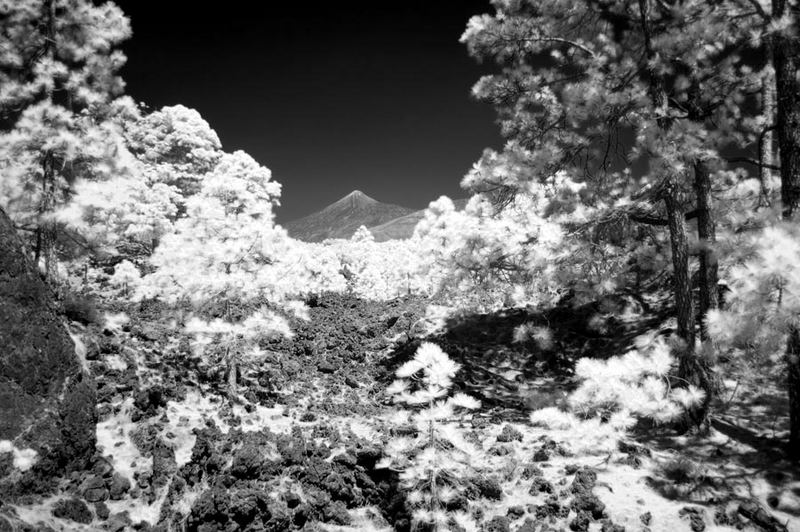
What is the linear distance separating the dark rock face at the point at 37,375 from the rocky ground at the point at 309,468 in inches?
11.9

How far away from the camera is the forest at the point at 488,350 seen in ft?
15.1

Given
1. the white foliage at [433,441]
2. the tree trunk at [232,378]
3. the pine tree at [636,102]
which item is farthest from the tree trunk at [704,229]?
the tree trunk at [232,378]

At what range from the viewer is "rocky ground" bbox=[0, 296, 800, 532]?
4.60 m

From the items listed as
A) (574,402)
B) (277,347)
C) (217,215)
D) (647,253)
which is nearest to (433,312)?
(277,347)

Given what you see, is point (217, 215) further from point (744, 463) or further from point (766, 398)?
point (766, 398)

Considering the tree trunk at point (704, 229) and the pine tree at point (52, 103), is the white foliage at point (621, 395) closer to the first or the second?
the tree trunk at point (704, 229)

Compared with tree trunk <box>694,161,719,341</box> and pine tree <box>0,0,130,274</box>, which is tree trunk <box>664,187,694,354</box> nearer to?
tree trunk <box>694,161,719,341</box>

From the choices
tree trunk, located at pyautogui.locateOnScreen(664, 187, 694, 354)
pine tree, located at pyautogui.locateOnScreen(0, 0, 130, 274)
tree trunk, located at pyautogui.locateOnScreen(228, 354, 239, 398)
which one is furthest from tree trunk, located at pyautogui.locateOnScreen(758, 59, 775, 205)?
pine tree, located at pyautogui.locateOnScreen(0, 0, 130, 274)

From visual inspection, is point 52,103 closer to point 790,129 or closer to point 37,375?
point 37,375

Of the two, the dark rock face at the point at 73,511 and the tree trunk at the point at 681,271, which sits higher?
the tree trunk at the point at 681,271

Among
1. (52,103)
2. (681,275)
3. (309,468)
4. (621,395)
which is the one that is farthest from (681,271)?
(52,103)

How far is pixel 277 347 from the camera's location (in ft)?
36.7

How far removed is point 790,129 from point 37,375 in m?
10.1

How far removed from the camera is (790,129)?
5051mm
